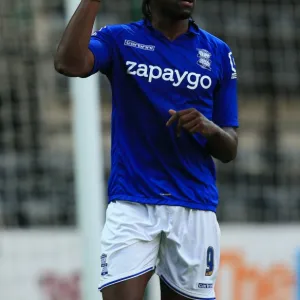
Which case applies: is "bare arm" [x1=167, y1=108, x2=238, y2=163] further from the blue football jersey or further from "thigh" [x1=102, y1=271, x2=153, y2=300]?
"thigh" [x1=102, y1=271, x2=153, y2=300]

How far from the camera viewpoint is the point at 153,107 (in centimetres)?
421

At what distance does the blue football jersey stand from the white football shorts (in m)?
0.06

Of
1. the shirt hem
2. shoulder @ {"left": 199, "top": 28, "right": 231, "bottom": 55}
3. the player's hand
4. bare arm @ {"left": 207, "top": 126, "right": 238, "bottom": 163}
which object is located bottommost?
the shirt hem

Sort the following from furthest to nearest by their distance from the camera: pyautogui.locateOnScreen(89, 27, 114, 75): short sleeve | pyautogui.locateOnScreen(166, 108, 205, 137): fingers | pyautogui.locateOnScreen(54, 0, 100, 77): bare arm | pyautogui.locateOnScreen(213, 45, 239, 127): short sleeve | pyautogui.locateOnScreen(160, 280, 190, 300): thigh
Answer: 1. pyautogui.locateOnScreen(213, 45, 239, 127): short sleeve
2. pyautogui.locateOnScreen(160, 280, 190, 300): thigh
3. pyautogui.locateOnScreen(89, 27, 114, 75): short sleeve
4. pyautogui.locateOnScreen(166, 108, 205, 137): fingers
5. pyautogui.locateOnScreen(54, 0, 100, 77): bare arm

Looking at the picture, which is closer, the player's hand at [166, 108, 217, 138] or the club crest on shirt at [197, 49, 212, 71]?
the player's hand at [166, 108, 217, 138]

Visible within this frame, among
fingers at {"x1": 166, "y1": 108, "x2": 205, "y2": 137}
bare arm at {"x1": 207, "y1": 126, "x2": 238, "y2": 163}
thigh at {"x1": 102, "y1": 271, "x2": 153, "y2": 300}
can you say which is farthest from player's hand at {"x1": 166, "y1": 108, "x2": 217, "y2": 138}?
thigh at {"x1": 102, "y1": 271, "x2": 153, "y2": 300}

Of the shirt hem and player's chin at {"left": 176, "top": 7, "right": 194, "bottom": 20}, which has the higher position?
player's chin at {"left": 176, "top": 7, "right": 194, "bottom": 20}

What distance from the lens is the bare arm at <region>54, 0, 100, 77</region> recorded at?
12.7ft

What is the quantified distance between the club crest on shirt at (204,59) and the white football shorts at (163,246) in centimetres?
59

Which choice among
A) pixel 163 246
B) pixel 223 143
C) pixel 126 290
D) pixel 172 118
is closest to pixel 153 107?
pixel 172 118

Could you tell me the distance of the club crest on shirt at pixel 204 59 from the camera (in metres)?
4.29

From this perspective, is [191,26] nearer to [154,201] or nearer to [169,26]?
[169,26]

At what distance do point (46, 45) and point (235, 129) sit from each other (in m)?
4.58

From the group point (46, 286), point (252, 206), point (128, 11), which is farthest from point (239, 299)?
point (128, 11)
